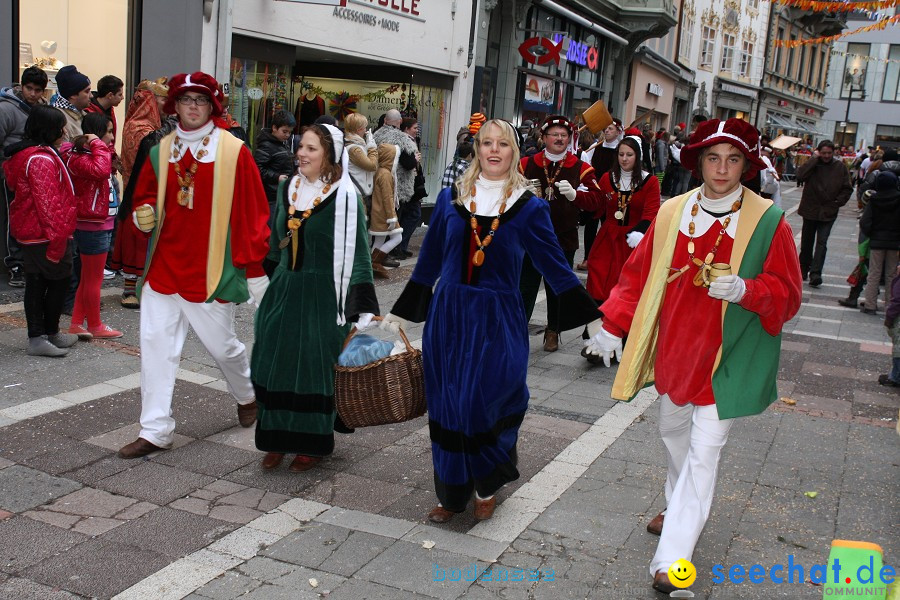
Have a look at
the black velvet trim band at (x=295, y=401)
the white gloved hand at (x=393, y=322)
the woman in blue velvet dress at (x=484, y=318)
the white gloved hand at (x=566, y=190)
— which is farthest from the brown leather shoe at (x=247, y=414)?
the white gloved hand at (x=566, y=190)

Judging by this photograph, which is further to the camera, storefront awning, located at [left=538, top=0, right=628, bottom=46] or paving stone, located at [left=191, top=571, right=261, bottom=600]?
storefront awning, located at [left=538, top=0, right=628, bottom=46]

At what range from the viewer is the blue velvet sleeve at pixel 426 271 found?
15.3 feet

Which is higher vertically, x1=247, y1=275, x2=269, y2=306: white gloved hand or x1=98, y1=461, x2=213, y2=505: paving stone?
x1=247, y1=275, x2=269, y2=306: white gloved hand

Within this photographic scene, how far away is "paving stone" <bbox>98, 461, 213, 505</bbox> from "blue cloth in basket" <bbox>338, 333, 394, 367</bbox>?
3.24 feet

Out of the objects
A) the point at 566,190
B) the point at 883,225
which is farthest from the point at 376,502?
the point at 883,225

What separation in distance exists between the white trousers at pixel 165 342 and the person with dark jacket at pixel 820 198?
1029 cm

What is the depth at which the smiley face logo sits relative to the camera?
3.82 metres

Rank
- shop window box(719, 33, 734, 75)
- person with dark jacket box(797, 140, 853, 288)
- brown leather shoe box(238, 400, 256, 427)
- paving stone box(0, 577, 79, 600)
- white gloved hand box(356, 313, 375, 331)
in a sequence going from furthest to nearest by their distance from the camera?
shop window box(719, 33, 734, 75)
person with dark jacket box(797, 140, 853, 288)
brown leather shoe box(238, 400, 256, 427)
white gloved hand box(356, 313, 375, 331)
paving stone box(0, 577, 79, 600)

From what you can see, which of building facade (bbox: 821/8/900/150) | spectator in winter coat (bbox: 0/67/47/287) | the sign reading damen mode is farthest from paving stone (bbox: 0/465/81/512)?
building facade (bbox: 821/8/900/150)

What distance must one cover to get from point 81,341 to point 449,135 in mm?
12146

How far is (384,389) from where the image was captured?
4578 millimetres

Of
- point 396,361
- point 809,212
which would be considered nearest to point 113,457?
point 396,361

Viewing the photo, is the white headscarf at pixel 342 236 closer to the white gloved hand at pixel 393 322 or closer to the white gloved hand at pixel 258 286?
the white gloved hand at pixel 393 322

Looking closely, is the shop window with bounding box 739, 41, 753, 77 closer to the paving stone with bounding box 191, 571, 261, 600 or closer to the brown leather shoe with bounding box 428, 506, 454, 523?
the brown leather shoe with bounding box 428, 506, 454, 523
